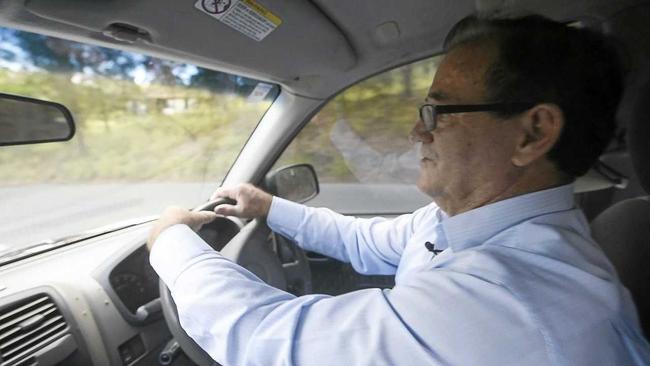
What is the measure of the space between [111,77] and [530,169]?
1.64 metres

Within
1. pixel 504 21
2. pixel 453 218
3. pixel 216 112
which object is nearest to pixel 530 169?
pixel 453 218

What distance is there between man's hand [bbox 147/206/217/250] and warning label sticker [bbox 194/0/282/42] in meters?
0.62

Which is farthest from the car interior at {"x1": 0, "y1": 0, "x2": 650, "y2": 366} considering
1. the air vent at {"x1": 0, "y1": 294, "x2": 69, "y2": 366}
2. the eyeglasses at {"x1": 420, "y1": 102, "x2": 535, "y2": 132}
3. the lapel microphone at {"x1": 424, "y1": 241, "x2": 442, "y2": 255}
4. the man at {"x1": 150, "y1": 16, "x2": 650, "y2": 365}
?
the lapel microphone at {"x1": 424, "y1": 241, "x2": 442, "y2": 255}

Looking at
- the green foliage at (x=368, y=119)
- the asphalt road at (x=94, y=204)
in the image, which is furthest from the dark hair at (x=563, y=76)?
the asphalt road at (x=94, y=204)

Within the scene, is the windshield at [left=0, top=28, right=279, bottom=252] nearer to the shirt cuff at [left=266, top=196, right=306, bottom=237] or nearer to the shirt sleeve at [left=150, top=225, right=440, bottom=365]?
the shirt cuff at [left=266, top=196, right=306, bottom=237]

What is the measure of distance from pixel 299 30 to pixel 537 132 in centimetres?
101

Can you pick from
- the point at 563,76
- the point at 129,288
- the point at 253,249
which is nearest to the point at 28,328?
the point at 129,288

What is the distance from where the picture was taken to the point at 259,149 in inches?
108

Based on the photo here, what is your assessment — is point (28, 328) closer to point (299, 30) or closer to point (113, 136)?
point (113, 136)

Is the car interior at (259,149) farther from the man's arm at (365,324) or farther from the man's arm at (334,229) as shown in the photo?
the man's arm at (365,324)

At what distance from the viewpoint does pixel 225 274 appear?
4.58 feet

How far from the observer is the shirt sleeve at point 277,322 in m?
1.14

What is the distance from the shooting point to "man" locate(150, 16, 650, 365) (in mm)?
1095

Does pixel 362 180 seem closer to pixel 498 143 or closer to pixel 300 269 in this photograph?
pixel 300 269
